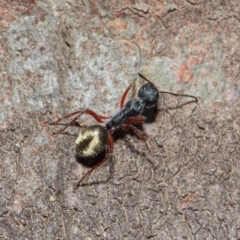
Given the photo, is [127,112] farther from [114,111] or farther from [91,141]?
[91,141]

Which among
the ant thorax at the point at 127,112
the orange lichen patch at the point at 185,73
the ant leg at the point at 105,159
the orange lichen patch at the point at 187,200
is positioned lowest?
the orange lichen patch at the point at 187,200

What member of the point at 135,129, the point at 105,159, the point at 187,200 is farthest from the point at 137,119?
the point at 187,200

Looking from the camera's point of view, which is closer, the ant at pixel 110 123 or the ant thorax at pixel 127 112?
the ant at pixel 110 123

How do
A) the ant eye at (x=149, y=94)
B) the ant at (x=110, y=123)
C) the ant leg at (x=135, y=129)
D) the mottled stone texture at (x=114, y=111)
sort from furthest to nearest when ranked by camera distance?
the ant eye at (x=149, y=94) < the ant leg at (x=135, y=129) < the ant at (x=110, y=123) < the mottled stone texture at (x=114, y=111)

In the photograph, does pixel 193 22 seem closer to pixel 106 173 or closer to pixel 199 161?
pixel 199 161

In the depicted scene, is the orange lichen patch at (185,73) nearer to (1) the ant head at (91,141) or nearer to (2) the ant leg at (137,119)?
(2) the ant leg at (137,119)

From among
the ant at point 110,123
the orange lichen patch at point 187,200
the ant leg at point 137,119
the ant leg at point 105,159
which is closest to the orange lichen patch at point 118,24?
the ant at point 110,123

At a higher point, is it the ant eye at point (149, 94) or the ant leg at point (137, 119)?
the ant eye at point (149, 94)

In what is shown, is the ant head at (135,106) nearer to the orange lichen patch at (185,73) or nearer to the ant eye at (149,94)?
the ant eye at (149,94)

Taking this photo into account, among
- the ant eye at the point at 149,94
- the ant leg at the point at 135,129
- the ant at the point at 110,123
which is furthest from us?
the ant eye at the point at 149,94

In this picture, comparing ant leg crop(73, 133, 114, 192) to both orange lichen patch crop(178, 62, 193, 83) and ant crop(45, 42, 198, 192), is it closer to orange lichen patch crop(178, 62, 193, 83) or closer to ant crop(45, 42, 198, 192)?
ant crop(45, 42, 198, 192)
